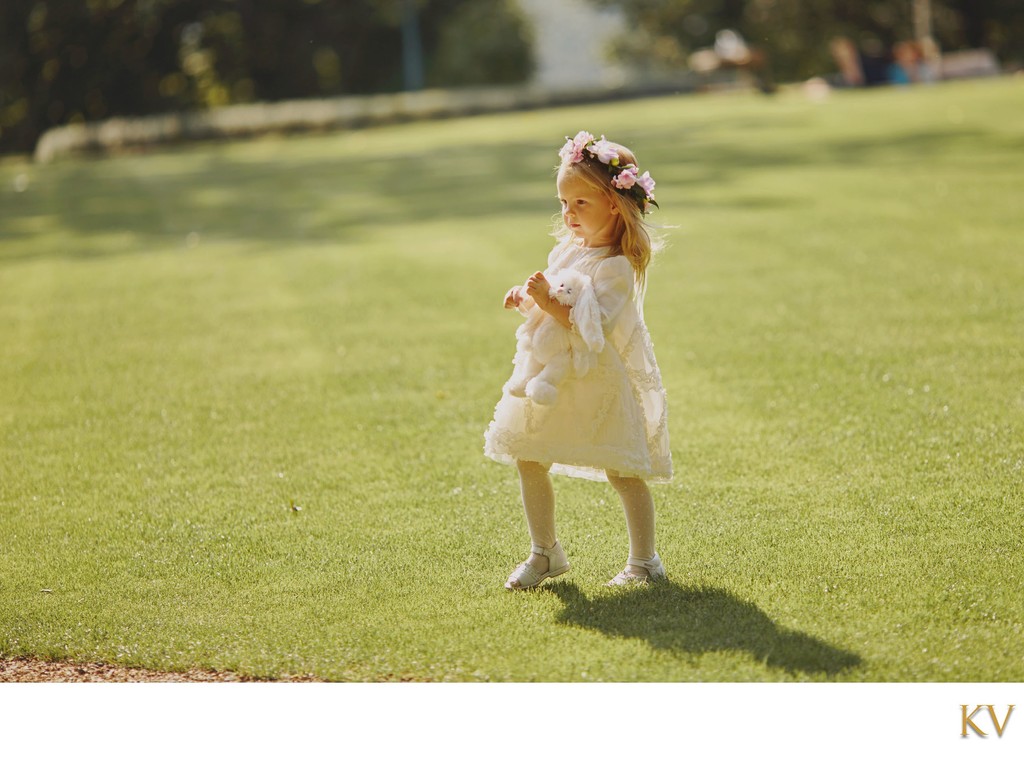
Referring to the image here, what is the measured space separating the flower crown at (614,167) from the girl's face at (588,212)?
61 millimetres

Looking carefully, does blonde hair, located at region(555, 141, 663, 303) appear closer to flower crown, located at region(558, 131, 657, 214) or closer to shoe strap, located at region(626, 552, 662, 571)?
flower crown, located at region(558, 131, 657, 214)

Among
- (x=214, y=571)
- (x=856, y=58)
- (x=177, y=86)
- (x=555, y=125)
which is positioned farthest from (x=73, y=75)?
(x=214, y=571)

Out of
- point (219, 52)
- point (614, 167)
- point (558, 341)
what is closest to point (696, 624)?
point (558, 341)

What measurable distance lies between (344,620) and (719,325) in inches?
181

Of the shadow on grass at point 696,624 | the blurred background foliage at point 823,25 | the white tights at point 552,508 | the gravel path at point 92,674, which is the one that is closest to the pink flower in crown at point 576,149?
the white tights at point 552,508

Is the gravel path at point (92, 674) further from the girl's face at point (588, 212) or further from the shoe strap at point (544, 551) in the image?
the girl's face at point (588, 212)

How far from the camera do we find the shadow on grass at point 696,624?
361 cm

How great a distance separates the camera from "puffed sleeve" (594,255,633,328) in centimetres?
389

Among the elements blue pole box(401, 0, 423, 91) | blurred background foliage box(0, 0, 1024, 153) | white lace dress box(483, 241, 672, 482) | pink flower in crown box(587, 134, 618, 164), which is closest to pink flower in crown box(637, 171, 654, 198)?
pink flower in crown box(587, 134, 618, 164)

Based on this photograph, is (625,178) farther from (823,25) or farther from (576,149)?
(823,25)

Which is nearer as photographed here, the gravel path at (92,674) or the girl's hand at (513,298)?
the gravel path at (92,674)

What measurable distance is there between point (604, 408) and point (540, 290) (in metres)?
0.43

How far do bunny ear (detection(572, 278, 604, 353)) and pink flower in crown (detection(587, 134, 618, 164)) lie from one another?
396mm
